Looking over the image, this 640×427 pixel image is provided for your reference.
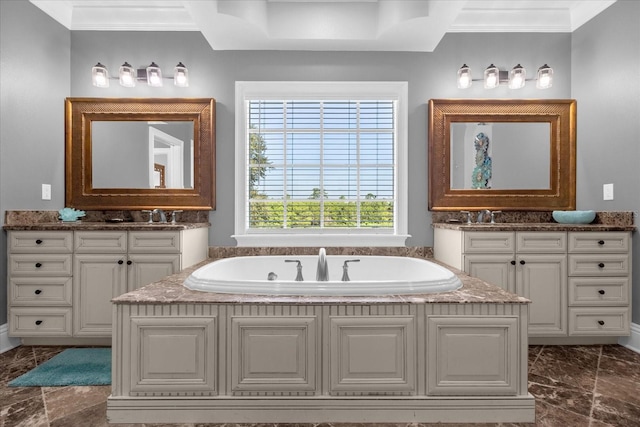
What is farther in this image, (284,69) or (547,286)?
(284,69)

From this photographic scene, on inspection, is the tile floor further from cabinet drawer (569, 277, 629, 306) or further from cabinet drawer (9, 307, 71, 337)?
cabinet drawer (569, 277, 629, 306)

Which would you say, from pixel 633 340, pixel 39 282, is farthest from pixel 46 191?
pixel 633 340

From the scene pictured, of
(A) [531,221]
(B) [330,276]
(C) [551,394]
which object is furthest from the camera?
(A) [531,221]

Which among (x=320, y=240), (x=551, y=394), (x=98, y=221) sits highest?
(x=98, y=221)

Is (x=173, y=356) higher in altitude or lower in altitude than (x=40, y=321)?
higher

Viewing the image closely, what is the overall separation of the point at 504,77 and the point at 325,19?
152 centimetres

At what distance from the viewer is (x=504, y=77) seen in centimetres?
288

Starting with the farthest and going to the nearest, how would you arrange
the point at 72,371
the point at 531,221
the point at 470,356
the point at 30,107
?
the point at 531,221
the point at 30,107
the point at 72,371
the point at 470,356

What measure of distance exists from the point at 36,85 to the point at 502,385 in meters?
3.60

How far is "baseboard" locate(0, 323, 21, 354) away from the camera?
241 centimetres

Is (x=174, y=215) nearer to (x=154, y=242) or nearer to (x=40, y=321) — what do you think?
(x=154, y=242)

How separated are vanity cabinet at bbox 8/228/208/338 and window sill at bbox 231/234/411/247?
63cm

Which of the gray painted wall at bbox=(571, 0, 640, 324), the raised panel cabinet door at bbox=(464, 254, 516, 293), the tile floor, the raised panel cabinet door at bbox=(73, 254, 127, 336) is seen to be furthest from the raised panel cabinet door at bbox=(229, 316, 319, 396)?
the gray painted wall at bbox=(571, 0, 640, 324)

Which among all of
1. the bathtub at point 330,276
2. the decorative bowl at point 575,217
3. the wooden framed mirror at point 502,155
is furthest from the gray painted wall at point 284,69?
the decorative bowl at point 575,217
